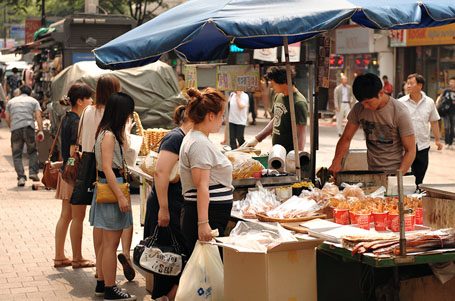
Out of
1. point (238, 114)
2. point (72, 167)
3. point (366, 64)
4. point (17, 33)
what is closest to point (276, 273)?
point (72, 167)

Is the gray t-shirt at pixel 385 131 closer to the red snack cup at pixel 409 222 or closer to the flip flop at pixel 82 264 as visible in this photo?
the red snack cup at pixel 409 222

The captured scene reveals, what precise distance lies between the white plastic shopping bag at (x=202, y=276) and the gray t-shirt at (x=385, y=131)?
2535 mm

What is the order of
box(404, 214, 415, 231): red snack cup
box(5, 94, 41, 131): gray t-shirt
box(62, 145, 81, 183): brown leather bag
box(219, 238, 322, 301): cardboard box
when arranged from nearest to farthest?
box(219, 238, 322, 301): cardboard box → box(404, 214, 415, 231): red snack cup → box(62, 145, 81, 183): brown leather bag → box(5, 94, 41, 131): gray t-shirt

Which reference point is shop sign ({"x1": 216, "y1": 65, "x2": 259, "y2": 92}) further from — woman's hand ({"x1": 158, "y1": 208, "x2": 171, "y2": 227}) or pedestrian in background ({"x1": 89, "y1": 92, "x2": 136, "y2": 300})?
woman's hand ({"x1": 158, "y1": 208, "x2": 171, "y2": 227})

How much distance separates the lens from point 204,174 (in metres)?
5.39

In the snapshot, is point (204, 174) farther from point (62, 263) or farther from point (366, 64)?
point (366, 64)

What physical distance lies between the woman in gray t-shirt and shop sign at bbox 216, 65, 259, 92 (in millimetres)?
2373

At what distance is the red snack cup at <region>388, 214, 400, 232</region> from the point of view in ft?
18.1

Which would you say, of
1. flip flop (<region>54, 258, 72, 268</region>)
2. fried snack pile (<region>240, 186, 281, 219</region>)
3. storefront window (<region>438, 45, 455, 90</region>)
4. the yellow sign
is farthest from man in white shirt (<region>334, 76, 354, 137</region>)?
fried snack pile (<region>240, 186, 281, 219</region>)

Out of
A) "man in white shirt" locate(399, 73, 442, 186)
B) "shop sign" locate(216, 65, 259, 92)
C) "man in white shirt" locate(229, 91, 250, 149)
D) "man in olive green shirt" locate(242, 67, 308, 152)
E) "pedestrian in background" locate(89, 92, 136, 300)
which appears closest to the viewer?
"pedestrian in background" locate(89, 92, 136, 300)

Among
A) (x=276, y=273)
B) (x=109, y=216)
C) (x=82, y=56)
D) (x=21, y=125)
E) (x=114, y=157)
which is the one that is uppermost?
(x=82, y=56)

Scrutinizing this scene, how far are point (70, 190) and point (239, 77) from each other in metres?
2.14

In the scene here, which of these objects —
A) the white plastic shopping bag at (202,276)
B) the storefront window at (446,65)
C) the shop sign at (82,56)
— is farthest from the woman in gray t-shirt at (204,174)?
the storefront window at (446,65)

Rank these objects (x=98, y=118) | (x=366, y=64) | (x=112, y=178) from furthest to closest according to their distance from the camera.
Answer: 1. (x=366, y=64)
2. (x=98, y=118)
3. (x=112, y=178)
